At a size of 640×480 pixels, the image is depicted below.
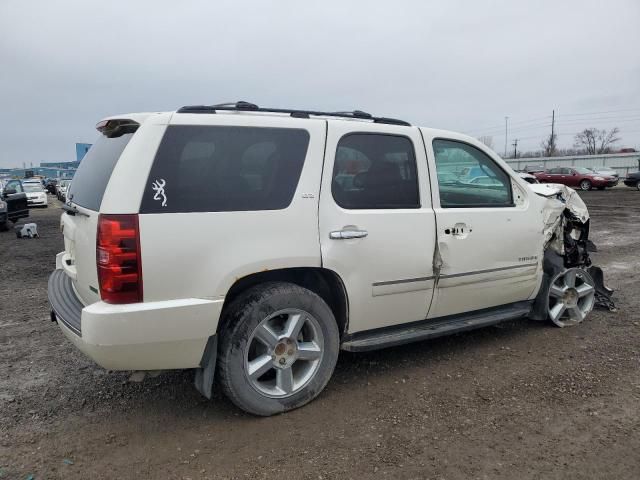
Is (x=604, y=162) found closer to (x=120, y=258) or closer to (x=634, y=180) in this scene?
(x=634, y=180)

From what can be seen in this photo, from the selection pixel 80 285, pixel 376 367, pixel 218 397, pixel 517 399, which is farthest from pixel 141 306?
pixel 517 399

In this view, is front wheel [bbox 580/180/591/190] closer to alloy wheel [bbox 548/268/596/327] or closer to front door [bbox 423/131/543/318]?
alloy wheel [bbox 548/268/596/327]

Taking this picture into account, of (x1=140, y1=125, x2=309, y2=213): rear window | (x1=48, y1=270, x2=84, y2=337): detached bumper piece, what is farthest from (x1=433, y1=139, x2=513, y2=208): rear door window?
(x1=48, y1=270, x2=84, y2=337): detached bumper piece

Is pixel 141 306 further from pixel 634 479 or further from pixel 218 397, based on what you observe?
pixel 634 479

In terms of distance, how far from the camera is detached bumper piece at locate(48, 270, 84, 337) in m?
2.91

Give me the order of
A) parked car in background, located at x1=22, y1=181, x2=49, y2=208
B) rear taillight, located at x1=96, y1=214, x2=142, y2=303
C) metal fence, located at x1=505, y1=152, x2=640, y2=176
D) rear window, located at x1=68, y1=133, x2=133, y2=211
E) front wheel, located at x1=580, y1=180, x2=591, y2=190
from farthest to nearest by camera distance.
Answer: metal fence, located at x1=505, y1=152, x2=640, y2=176 < front wheel, located at x1=580, y1=180, x2=591, y2=190 < parked car in background, located at x1=22, y1=181, x2=49, y2=208 < rear window, located at x1=68, y1=133, x2=133, y2=211 < rear taillight, located at x1=96, y1=214, x2=142, y2=303

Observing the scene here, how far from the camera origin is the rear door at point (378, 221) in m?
3.25

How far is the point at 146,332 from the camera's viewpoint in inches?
106

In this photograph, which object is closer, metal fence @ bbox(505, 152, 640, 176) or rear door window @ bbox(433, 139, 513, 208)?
rear door window @ bbox(433, 139, 513, 208)

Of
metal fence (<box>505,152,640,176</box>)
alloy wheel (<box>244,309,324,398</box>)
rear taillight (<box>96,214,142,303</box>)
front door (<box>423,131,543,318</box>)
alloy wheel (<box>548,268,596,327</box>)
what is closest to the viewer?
rear taillight (<box>96,214,142,303</box>)

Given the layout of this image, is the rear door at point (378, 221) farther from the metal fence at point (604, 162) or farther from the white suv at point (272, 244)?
the metal fence at point (604, 162)

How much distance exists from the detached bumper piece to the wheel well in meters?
0.89

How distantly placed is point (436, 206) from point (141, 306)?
2187 mm

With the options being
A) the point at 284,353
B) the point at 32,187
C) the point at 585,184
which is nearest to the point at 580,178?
the point at 585,184
